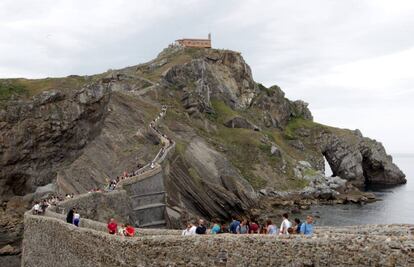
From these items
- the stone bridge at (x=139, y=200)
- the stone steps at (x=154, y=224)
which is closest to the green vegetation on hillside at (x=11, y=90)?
the stone bridge at (x=139, y=200)

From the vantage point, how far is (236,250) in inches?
715

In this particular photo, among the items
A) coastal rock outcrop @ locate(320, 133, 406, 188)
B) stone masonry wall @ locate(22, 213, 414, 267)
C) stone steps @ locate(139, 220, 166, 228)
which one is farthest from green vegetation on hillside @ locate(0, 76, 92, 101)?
stone masonry wall @ locate(22, 213, 414, 267)

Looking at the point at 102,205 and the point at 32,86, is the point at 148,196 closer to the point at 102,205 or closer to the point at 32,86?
the point at 102,205

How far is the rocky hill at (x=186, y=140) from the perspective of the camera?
7381 cm

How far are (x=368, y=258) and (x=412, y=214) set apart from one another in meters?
80.4

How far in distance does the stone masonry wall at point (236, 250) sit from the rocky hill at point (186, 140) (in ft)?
118

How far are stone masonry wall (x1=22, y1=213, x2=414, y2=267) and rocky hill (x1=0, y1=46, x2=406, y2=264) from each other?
35.8 meters

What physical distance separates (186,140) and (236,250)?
250 ft

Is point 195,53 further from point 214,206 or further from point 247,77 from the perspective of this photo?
point 214,206

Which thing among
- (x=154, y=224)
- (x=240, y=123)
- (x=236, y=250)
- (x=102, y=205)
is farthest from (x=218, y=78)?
(x=236, y=250)

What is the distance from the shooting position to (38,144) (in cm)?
9794

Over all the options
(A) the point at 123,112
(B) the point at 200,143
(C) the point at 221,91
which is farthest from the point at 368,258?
(C) the point at 221,91

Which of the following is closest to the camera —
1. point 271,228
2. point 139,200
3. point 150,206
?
point 271,228

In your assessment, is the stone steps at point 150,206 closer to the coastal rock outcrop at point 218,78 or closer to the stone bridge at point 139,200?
the stone bridge at point 139,200
